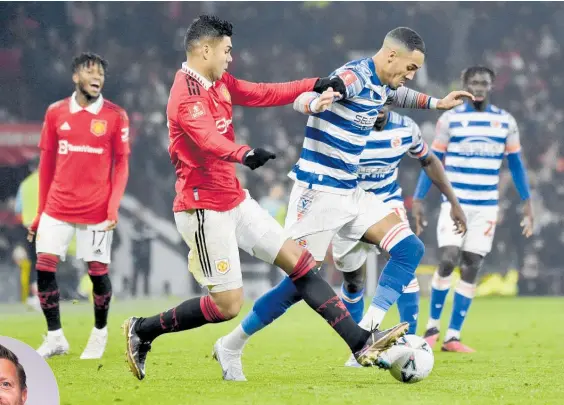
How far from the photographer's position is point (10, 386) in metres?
3.82

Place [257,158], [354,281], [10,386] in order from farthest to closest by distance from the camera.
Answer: [354,281], [257,158], [10,386]

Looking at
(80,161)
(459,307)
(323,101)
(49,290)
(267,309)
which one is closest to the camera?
(323,101)

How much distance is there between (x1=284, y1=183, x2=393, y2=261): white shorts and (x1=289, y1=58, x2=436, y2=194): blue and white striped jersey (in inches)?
2.5

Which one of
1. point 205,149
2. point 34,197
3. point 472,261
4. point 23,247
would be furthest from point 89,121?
point 23,247

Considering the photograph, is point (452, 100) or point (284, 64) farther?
point (284, 64)

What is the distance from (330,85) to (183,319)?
1615 millimetres

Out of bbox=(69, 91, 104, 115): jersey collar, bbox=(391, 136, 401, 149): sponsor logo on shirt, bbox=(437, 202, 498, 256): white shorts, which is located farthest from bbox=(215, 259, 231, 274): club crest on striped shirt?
bbox=(437, 202, 498, 256): white shorts

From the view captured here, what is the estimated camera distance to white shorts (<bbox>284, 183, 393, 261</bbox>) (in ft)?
21.2

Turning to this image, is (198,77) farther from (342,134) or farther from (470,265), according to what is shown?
(470,265)

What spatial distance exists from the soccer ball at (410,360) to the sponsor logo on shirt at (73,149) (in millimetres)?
3384

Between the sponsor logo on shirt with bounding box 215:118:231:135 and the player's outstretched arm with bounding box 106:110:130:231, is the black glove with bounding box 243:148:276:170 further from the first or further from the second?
the player's outstretched arm with bounding box 106:110:130:231

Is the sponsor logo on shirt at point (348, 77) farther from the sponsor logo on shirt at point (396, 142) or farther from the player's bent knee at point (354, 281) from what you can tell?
the player's bent knee at point (354, 281)

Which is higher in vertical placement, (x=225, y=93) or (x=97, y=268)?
(x=225, y=93)

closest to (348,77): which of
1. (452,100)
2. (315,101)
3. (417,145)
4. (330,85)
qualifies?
(330,85)
